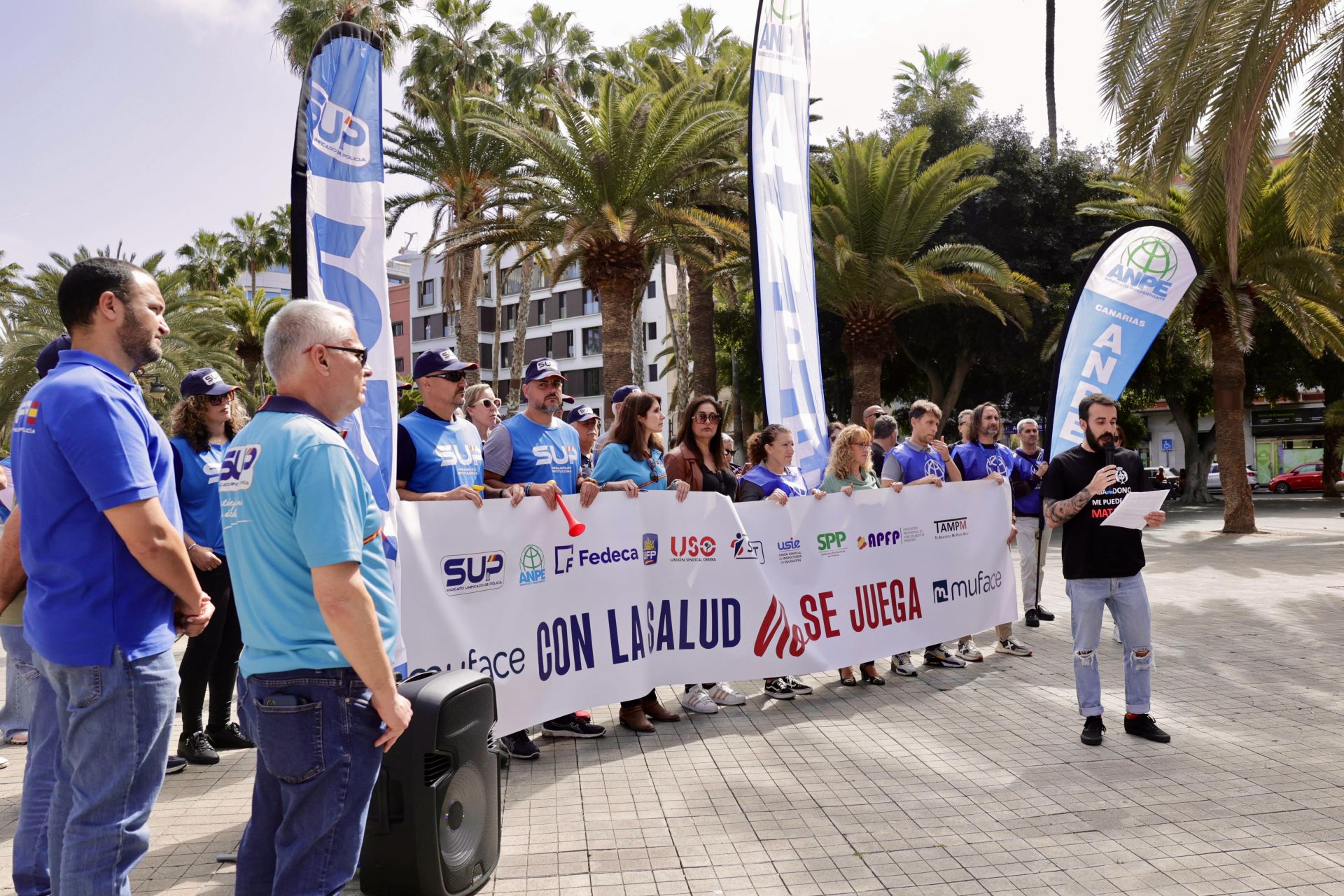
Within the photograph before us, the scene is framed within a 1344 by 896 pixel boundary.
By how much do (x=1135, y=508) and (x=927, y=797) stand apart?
1966mm

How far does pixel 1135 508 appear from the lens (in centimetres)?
526

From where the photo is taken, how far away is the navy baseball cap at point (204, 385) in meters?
5.24

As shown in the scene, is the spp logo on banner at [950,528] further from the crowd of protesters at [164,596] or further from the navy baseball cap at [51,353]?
Answer: the navy baseball cap at [51,353]

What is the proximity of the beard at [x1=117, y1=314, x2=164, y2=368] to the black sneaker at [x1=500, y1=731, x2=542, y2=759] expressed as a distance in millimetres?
3100

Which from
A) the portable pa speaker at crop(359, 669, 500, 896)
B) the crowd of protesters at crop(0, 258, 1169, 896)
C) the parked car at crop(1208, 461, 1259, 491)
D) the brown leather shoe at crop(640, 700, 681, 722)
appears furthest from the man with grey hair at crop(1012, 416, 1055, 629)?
the parked car at crop(1208, 461, 1259, 491)

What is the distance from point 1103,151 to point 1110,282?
20191 millimetres

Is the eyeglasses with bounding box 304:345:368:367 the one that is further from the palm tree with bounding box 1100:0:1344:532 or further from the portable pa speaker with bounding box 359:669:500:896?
the palm tree with bounding box 1100:0:1344:532

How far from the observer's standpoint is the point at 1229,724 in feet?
18.7

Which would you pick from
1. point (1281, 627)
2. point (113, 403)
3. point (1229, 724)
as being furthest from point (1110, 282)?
point (113, 403)

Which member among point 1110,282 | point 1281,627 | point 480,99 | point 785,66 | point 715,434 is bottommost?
point 1281,627

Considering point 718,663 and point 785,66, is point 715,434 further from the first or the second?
point 785,66

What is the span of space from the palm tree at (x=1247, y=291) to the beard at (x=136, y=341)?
1865 cm

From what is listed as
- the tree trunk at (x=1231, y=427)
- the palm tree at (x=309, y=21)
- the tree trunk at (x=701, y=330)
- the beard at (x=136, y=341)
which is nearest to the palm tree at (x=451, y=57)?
the palm tree at (x=309, y=21)

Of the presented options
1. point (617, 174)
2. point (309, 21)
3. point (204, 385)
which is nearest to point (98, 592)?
point (204, 385)
